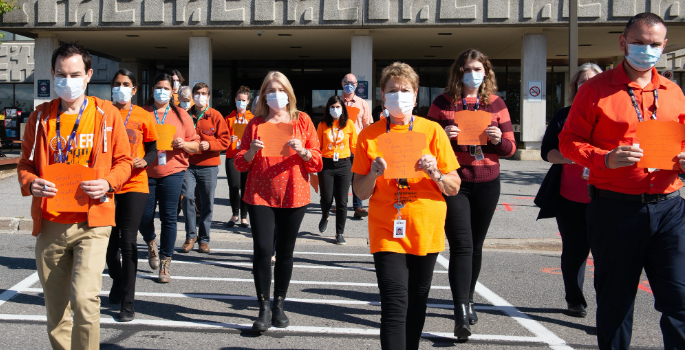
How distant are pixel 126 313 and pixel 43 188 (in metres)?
2.02

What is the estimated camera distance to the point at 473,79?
4.55 meters

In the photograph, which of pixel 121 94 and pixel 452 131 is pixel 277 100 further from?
pixel 121 94

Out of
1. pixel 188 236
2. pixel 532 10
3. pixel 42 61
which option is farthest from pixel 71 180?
pixel 42 61

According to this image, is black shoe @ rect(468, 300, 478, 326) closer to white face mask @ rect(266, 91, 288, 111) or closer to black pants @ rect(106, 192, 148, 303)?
white face mask @ rect(266, 91, 288, 111)

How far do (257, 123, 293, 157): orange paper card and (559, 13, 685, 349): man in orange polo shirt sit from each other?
2.08 meters

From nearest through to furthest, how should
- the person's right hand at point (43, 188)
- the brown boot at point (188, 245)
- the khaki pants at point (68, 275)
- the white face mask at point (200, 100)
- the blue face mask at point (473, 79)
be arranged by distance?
the person's right hand at point (43, 188)
the khaki pants at point (68, 275)
the blue face mask at point (473, 79)
the white face mask at point (200, 100)
the brown boot at point (188, 245)

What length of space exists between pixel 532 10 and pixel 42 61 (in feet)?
52.1

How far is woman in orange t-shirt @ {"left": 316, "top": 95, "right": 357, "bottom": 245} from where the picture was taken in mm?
8398

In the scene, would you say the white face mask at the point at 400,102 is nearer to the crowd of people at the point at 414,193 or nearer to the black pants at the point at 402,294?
the crowd of people at the point at 414,193

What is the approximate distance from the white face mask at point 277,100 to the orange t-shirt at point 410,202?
1405 mm

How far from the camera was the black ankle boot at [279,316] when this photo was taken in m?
4.75

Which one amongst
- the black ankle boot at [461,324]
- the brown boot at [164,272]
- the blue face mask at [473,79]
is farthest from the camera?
the brown boot at [164,272]

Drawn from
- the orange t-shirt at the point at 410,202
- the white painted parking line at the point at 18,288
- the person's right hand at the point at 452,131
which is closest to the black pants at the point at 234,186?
the white painted parking line at the point at 18,288

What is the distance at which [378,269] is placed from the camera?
3.36 m
